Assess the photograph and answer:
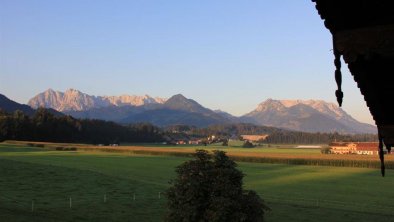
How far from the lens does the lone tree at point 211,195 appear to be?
25312 millimetres

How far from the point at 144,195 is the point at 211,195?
22358 millimetres

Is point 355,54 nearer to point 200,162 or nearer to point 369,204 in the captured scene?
point 200,162

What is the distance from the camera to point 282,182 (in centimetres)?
6259

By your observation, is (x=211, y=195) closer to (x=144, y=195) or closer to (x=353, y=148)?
(x=144, y=195)

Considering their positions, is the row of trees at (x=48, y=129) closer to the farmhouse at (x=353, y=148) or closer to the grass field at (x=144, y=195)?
the farmhouse at (x=353, y=148)

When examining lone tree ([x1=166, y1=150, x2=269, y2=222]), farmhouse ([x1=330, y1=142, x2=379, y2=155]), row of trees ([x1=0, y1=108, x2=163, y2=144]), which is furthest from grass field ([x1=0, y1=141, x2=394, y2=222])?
row of trees ([x1=0, y1=108, x2=163, y2=144])

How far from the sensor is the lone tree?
25.3m

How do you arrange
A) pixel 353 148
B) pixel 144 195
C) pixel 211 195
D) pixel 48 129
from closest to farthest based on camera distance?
pixel 211 195 < pixel 144 195 < pixel 353 148 < pixel 48 129

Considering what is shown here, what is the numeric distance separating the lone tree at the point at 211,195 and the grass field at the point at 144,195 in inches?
355

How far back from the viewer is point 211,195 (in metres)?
26.1

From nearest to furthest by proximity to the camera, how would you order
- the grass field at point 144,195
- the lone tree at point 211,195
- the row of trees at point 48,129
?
the lone tree at point 211,195
the grass field at point 144,195
the row of trees at point 48,129

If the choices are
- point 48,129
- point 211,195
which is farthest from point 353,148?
point 211,195

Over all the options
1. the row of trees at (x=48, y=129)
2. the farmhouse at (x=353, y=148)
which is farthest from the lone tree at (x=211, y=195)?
the row of trees at (x=48, y=129)

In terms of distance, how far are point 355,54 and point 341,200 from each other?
44.6 m
